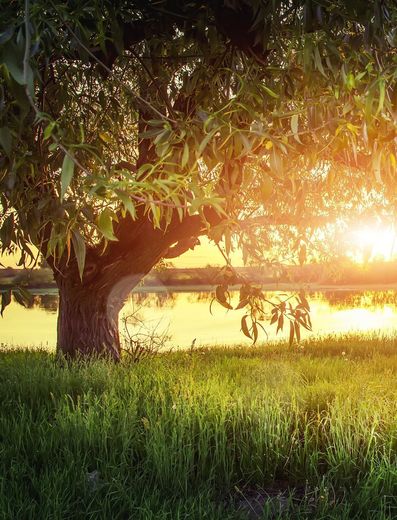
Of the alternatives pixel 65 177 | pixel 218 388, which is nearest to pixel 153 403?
pixel 218 388

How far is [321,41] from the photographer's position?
3.42 m

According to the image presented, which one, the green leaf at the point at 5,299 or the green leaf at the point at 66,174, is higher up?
the green leaf at the point at 66,174

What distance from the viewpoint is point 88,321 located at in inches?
360

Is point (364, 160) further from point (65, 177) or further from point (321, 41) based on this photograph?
point (65, 177)

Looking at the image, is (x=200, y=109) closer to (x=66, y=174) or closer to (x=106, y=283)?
(x=66, y=174)

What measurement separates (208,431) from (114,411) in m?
0.90

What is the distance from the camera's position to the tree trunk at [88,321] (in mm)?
9102

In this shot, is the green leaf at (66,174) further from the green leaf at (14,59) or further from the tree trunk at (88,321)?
the tree trunk at (88,321)

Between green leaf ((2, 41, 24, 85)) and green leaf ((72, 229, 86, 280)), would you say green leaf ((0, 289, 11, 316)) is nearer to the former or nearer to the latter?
green leaf ((72, 229, 86, 280))

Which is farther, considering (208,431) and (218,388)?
(218,388)

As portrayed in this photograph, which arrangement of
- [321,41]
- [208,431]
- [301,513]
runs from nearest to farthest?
[321,41] < [301,513] < [208,431]

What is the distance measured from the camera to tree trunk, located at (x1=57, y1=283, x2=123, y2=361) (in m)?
9.10

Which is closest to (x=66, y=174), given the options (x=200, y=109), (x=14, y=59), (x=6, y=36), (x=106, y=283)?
(x=14, y=59)

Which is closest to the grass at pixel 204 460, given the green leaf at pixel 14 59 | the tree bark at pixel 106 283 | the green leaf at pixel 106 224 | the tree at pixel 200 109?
the tree at pixel 200 109
